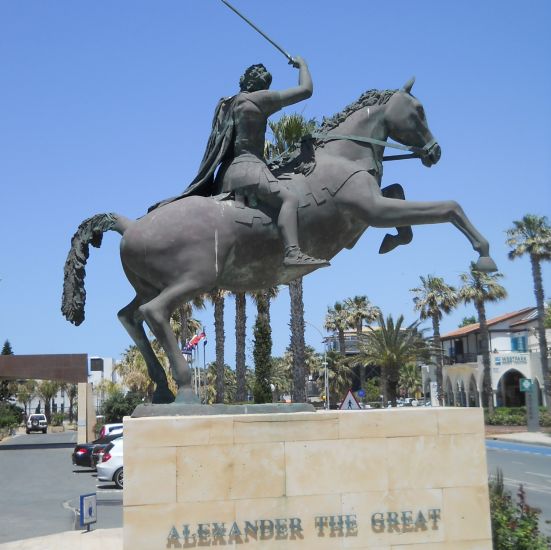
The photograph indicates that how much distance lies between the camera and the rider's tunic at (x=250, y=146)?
7.12 meters

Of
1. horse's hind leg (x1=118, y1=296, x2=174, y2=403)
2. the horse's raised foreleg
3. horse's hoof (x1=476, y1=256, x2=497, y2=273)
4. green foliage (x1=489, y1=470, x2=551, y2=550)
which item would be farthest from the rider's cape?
green foliage (x1=489, y1=470, x2=551, y2=550)

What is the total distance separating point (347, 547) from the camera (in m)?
5.98

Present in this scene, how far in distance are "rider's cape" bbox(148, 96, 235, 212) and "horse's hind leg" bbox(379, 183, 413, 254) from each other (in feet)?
5.81

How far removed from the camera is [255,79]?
24.7 feet

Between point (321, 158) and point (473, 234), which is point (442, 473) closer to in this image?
point (473, 234)

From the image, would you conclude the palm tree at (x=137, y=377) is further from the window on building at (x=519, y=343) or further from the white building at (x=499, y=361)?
the window on building at (x=519, y=343)

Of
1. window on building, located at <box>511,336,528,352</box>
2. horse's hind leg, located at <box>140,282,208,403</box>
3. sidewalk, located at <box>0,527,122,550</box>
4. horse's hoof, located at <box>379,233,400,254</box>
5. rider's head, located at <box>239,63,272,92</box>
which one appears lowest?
sidewalk, located at <box>0,527,122,550</box>

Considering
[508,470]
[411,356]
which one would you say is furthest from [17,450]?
[508,470]

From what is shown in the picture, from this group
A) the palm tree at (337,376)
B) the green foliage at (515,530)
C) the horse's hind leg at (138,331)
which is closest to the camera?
the green foliage at (515,530)

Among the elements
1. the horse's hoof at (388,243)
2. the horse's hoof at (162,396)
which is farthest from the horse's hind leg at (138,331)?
the horse's hoof at (388,243)

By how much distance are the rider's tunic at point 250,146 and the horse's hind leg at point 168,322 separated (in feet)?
3.94

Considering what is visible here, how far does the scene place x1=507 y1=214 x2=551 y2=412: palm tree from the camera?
45.2m

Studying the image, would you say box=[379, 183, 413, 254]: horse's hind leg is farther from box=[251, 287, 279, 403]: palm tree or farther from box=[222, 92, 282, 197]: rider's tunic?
box=[251, 287, 279, 403]: palm tree

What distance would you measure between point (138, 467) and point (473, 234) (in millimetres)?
3870
